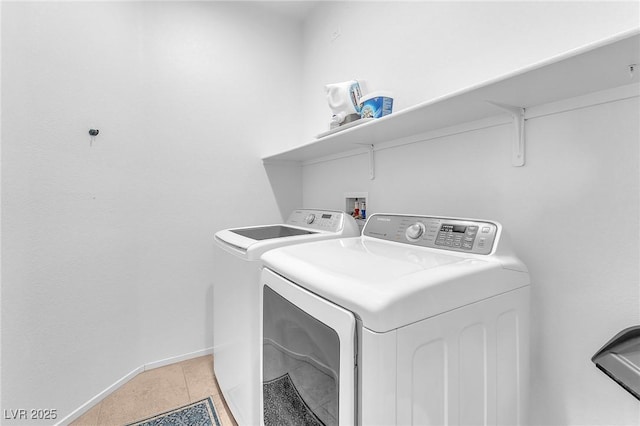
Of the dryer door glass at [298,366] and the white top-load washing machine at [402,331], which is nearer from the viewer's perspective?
the white top-load washing machine at [402,331]

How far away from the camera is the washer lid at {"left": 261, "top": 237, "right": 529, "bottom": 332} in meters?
0.66

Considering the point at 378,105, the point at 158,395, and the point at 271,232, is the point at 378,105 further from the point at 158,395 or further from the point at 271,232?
the point at 158,395

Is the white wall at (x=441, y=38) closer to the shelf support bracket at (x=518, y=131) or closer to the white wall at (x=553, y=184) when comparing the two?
the white wall at (x=553, y=184)

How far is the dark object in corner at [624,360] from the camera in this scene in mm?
642

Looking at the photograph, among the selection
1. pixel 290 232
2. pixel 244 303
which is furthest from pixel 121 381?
pixel 290 232

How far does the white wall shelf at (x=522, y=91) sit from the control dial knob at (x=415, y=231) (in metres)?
0.44

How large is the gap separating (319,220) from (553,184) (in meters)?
1.19

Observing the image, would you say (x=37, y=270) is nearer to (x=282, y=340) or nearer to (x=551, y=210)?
(x=282, y=340)

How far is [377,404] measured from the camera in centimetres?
65

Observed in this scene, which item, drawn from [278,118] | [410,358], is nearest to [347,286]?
[410,358]

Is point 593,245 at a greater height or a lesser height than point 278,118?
lesser

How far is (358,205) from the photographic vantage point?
1943 mm

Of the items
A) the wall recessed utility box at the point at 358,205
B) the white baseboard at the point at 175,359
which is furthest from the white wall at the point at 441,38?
the white baseboard at the point at 175,359

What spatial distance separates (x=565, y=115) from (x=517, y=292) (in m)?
0.63
